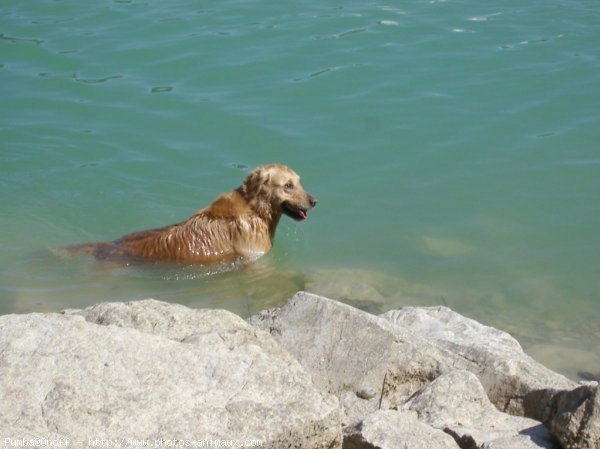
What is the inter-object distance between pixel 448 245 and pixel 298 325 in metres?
4.62

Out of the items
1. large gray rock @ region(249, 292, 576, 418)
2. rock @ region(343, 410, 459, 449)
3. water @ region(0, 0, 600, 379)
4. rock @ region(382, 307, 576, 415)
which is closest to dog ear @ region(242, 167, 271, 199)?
water @ region(0, 0, 600, 379)

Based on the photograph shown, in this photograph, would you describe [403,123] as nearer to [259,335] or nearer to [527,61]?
[527,61]

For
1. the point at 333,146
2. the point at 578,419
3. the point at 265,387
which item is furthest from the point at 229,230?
the point at 578,419

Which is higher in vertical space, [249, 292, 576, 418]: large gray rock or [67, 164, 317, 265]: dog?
A: [249, 292, 576, 418]: large gray rock

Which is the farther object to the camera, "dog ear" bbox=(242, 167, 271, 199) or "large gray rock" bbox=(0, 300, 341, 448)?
"dog ear" bbox=(242, 167, 271, 199)

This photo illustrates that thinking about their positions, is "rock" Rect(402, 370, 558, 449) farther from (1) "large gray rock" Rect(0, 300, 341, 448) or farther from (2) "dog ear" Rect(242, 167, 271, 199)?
(2) "dog ear" Rect(242, 167, 271, 199)

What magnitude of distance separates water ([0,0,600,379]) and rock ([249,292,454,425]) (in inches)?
96.0

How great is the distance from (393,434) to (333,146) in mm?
8286

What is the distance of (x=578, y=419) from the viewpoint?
4684mm

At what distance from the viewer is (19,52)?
16.4 metres

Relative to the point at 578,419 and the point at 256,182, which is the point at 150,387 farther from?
the point at 256,182

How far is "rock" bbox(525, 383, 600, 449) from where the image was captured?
461 centimetres

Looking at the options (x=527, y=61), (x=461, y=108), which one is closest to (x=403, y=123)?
(x=461, y=108)

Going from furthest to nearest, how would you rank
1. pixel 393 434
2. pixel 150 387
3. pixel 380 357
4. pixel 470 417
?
1. pixel 380 357
2. pixel 470 417
3. pixel 393 434
4. pixel 150 387
